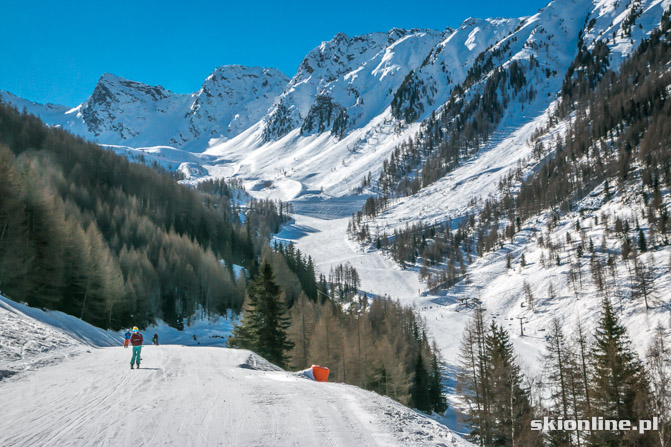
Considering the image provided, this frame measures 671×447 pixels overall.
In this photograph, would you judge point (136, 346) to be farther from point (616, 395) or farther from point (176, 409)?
point (616, 395)

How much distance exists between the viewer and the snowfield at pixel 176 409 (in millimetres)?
8914

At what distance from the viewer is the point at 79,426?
9219 millimetres

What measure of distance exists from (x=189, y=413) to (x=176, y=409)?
0.50 m

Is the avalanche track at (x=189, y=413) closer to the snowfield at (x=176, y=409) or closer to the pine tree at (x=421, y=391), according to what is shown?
the snowfield at (x=176, y=409)

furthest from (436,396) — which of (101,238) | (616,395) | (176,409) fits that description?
(176,409)

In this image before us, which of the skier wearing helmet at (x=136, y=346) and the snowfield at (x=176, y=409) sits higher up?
the skier wearing helmet at (x=136, y=346)

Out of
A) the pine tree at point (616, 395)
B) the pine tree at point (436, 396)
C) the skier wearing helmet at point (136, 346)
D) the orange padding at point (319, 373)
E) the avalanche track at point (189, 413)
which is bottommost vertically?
the pine tree at point (436, 396)

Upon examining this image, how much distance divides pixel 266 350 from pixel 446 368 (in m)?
61.5

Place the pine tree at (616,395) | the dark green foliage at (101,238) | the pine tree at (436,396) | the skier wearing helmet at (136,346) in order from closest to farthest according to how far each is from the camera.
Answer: the skier wearing helmet at (136,346), the pine tree at (616,395), the dark green foliage at (101,238), the pine tree at (436,396)

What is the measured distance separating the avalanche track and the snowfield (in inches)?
0.9

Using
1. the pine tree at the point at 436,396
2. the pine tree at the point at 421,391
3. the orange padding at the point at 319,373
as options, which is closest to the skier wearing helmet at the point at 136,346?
the orange padding at the point at 319,373

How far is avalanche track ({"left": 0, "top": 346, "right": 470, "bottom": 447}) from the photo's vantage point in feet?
29.0

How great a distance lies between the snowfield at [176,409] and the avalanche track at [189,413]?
0.9 inches

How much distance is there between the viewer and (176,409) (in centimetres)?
1074
